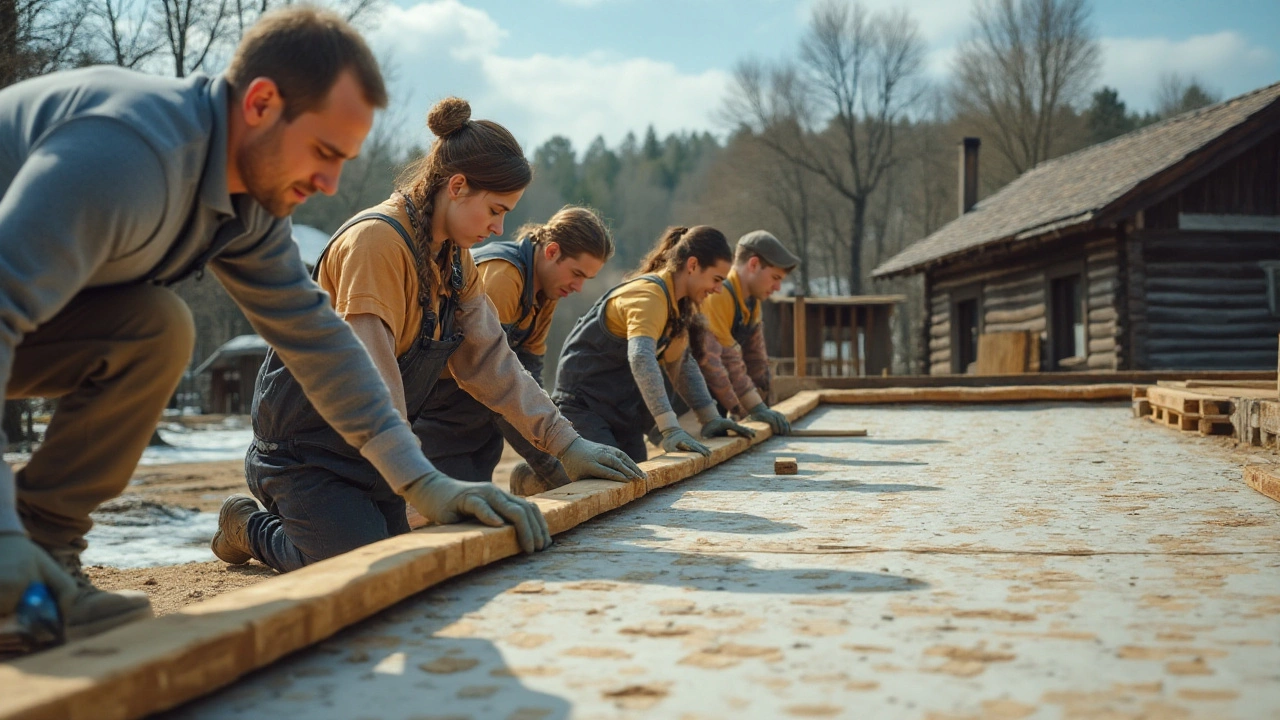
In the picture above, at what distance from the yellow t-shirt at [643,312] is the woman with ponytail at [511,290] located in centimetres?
38

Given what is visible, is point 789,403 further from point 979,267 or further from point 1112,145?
point 1112,145

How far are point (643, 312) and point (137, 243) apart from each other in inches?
137

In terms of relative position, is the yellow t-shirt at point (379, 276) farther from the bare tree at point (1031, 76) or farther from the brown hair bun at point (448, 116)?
the bare tree at point (1031, 76)

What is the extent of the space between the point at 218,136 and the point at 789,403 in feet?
24.4

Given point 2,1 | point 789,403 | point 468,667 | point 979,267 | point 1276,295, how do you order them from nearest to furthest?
1. point 468,667
2. point 2,1
3. point 789,403
4. point 1276,295
5. point 979,267

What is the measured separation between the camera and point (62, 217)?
5.43 feet

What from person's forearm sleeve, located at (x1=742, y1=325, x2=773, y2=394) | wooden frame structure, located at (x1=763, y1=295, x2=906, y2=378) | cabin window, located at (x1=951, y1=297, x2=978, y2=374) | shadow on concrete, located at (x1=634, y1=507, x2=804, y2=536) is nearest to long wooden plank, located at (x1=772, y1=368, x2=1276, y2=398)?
person's forearm sleeve, located at (x1=742, y1=325, x2=773, y2=394)

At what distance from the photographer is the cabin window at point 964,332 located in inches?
861

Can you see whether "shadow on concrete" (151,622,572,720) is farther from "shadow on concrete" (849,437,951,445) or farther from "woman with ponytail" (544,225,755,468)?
"shadow on concrete" (849,437,951,445)

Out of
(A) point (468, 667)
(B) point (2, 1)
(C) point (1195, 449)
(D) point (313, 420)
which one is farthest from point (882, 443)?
(B) point (2, 1)

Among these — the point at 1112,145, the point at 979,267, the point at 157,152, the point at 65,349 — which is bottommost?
the point at 65,349

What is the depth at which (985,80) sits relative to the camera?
40.7 metres

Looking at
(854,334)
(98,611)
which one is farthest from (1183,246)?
(98,611)

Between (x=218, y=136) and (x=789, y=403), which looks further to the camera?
(x=789, y=403)
